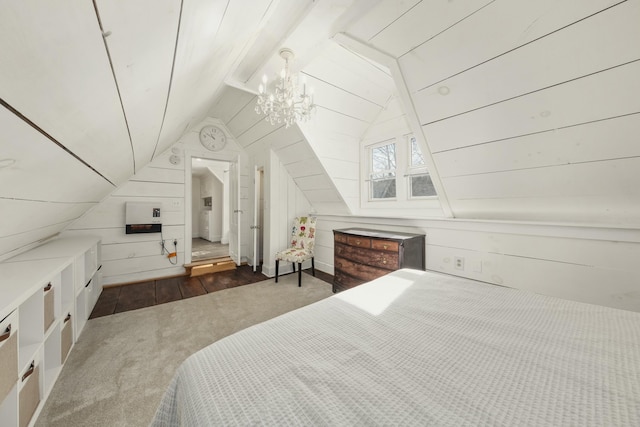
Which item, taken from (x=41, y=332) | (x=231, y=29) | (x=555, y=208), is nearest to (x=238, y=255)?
(x=41, y=332)

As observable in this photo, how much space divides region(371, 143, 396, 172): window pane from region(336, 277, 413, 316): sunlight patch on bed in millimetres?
1961

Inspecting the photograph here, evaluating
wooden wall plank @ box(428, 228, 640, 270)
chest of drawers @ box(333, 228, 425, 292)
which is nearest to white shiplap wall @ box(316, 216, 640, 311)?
wooden wall plank @ box(428, 228, 640, 270)

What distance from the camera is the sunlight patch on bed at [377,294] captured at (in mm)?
1034

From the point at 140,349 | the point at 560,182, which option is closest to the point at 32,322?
the point at 140,349

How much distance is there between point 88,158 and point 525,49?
2449 millimetres

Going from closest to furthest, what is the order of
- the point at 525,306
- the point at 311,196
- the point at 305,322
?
the point at 305,322 < the point at 525,306 < the point at 311,196

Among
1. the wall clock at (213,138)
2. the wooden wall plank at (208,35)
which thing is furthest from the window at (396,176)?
the wall clock at (213,138)

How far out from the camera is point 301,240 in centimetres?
354

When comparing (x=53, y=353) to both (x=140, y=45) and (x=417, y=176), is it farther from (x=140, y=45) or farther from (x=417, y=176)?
(x=417, y=176)

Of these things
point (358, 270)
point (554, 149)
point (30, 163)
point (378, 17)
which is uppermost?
point (378, 17)

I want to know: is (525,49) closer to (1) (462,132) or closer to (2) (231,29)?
(1) (462,132)

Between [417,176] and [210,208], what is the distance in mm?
5692

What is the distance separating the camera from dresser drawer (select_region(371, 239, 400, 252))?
221 centimetres

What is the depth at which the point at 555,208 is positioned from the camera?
1.67m
